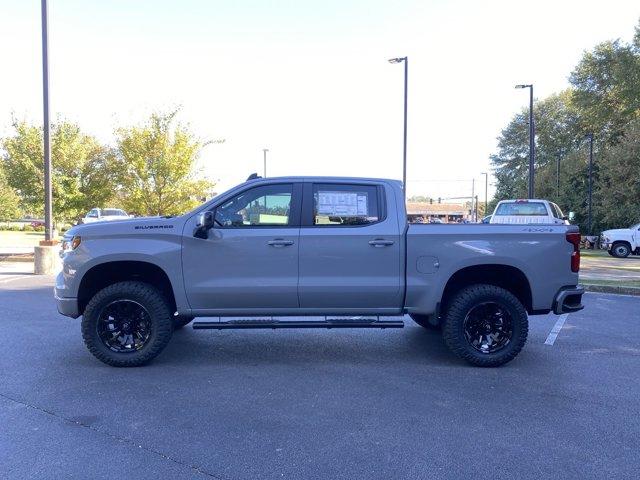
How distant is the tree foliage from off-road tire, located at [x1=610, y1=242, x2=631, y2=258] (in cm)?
754

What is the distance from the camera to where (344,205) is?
18.9 feet

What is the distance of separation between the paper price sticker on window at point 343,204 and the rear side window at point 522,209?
13.1 metres

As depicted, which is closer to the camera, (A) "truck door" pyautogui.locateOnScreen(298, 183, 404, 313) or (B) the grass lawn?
(A) "truck door" pyautogui.locateOnScreen(298, 183, 404, 313)

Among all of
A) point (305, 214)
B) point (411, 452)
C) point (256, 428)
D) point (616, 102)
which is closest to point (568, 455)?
point (411, 452)

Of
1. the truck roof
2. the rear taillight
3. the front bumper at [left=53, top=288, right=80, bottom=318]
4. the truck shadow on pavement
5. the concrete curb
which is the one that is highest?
the truck roof

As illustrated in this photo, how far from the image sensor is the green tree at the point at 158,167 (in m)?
19.4

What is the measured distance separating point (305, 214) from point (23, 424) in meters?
3.10

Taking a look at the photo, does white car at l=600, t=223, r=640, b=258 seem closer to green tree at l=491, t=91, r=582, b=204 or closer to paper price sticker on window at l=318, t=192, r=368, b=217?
paper price sticker on window at l=318, t=192, r=368, b=217

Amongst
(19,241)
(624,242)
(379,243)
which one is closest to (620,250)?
(624,242)

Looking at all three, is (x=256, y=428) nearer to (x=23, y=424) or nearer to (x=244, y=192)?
(x=23, y=424)

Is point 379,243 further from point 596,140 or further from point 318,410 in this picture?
point 596,140

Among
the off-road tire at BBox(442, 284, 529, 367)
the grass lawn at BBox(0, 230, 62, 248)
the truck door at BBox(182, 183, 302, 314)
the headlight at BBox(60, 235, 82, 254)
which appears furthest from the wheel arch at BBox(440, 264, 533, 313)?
the grass lawn at BBox(0, 230, 62, 248)

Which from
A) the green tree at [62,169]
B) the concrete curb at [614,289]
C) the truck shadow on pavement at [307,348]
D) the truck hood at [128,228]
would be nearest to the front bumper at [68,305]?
the truck hood at [128,228]

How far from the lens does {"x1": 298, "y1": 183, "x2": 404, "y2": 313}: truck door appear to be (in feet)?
18.3
